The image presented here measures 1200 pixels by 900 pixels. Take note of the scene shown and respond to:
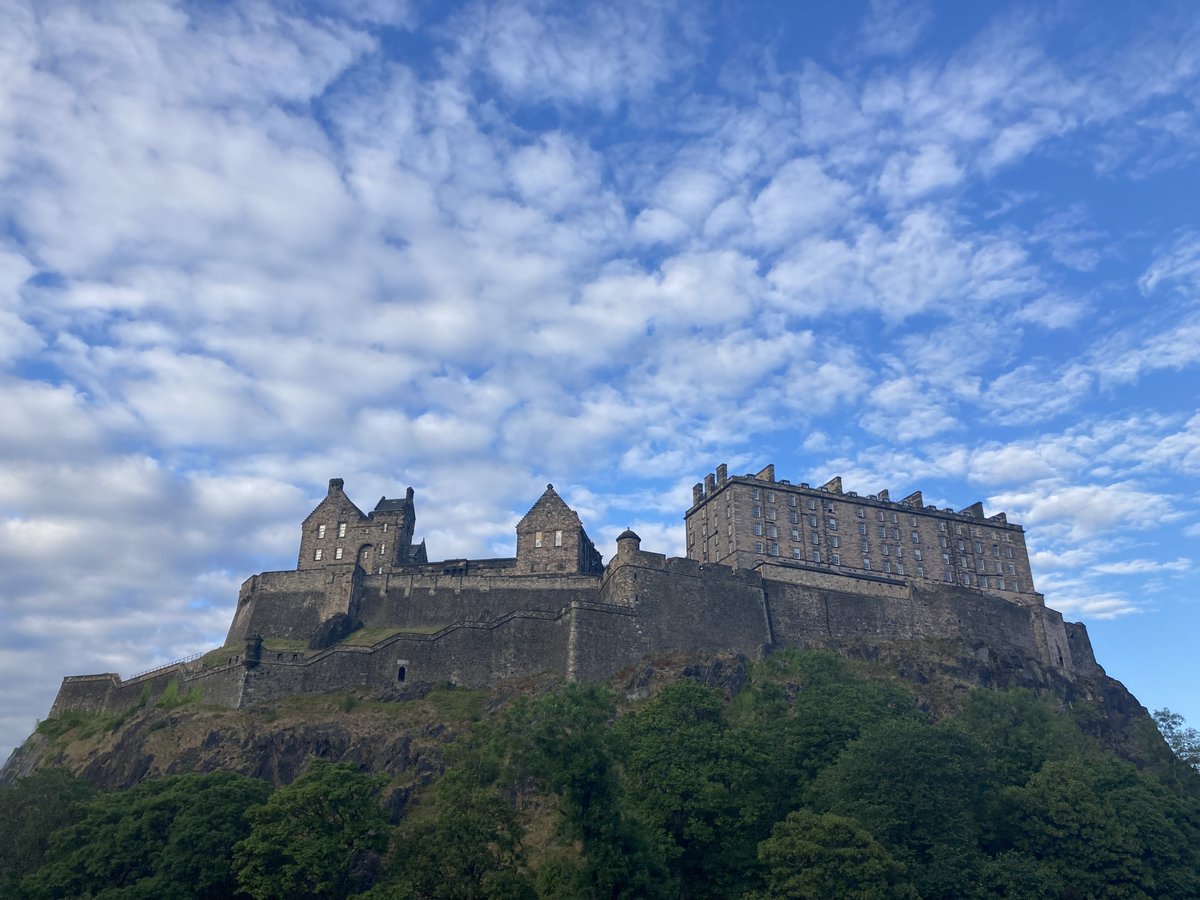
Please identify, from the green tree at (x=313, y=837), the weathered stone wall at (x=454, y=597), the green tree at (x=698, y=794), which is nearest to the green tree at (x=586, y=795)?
the green tree at (x=698, y=794)

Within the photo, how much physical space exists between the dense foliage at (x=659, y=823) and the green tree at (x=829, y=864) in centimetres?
8

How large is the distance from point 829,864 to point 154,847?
2774cm

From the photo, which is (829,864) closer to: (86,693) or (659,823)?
(659,823)

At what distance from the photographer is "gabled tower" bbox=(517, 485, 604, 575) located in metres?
74.8

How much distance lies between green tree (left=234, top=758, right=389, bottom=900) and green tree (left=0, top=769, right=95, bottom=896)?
11249mm

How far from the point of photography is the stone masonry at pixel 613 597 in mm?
63156

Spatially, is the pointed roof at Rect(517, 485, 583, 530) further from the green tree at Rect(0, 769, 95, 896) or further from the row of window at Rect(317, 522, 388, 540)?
the green tree at Rect(0, 769, 95, 896)

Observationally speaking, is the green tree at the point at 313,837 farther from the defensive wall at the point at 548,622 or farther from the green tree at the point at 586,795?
the defensive wall at the point at 548,622

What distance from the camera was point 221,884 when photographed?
39.2 m

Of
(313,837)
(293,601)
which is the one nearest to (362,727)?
(293,601)

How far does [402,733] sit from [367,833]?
1840cm

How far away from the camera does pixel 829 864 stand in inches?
1391

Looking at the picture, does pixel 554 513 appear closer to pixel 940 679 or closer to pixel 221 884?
pixel 940 679

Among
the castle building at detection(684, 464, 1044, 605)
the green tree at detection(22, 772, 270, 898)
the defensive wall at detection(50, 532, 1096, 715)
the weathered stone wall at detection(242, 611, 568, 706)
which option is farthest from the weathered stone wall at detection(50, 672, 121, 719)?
the castle building at detection(684, 464, 1044, 605)
